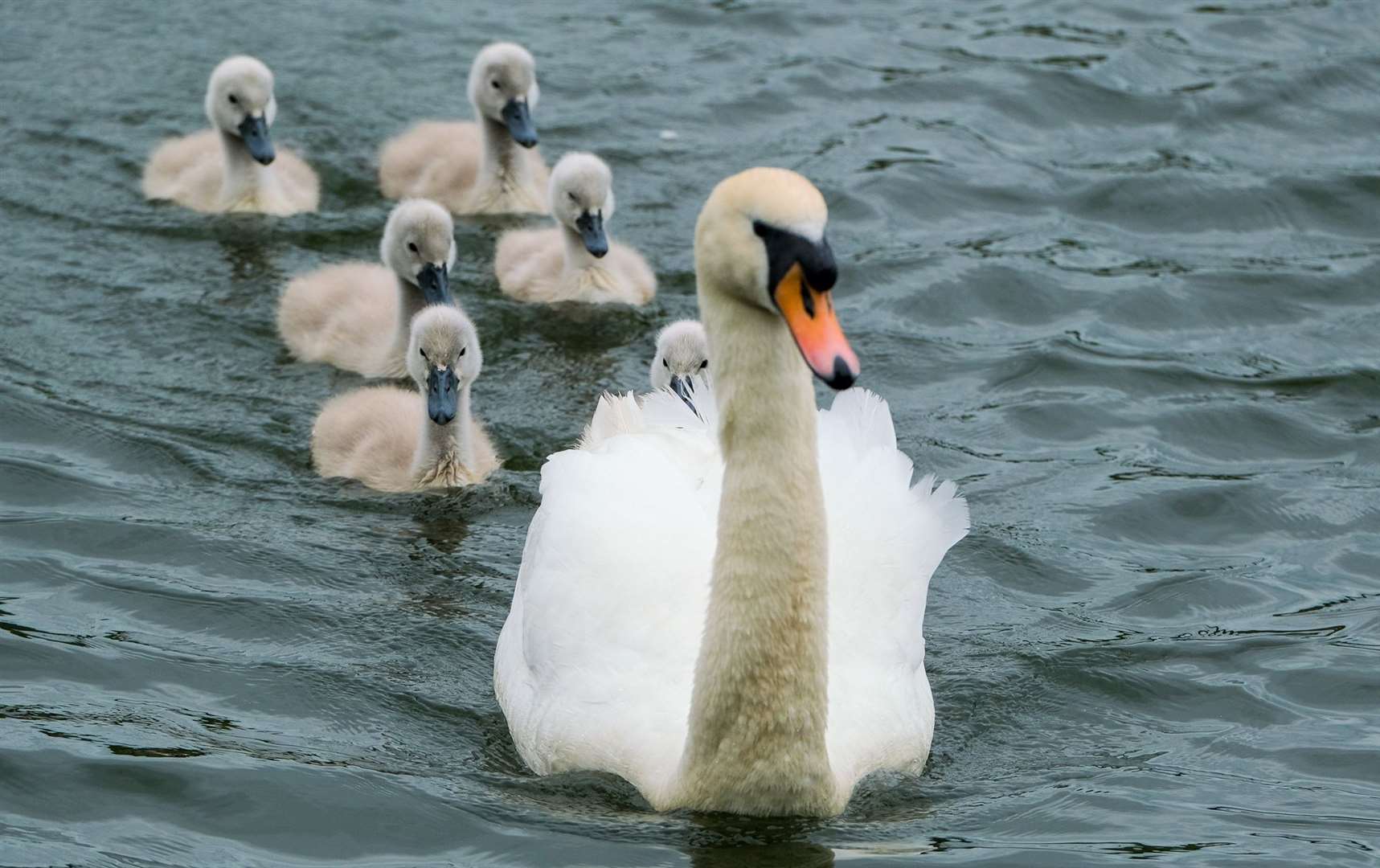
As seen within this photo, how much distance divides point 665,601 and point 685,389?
5.48ft

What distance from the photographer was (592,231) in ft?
30.4

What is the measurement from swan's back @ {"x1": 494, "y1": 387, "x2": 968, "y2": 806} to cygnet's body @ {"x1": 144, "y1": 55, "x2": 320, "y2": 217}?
15.4 feet

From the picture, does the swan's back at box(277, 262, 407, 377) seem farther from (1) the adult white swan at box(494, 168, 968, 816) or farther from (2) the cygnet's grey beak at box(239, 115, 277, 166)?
(1) the adult white swan at box(494, 168, 968, 816)

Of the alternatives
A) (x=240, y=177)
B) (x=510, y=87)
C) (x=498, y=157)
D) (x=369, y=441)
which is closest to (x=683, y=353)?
(x=369, y=441)

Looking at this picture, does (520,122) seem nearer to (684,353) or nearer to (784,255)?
(684,353)

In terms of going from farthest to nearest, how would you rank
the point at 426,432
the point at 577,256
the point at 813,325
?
the point at 577,256, the point at 426,432, the point at 813,325

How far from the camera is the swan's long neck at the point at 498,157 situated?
10.7m

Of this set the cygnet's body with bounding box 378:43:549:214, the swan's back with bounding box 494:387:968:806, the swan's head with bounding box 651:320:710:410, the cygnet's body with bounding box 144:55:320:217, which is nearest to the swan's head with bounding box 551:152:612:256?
the cygnet's body with bounding box 378:43:549:214

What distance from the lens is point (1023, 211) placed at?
10.7 meters

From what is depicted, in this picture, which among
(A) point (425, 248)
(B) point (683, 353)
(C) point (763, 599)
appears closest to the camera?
(C) point (763, 599)

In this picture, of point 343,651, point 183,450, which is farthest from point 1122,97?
point 343,651

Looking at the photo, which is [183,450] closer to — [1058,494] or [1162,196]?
[1058,494]

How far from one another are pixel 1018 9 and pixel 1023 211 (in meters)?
3.15

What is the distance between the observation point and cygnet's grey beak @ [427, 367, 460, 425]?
7.63 m
